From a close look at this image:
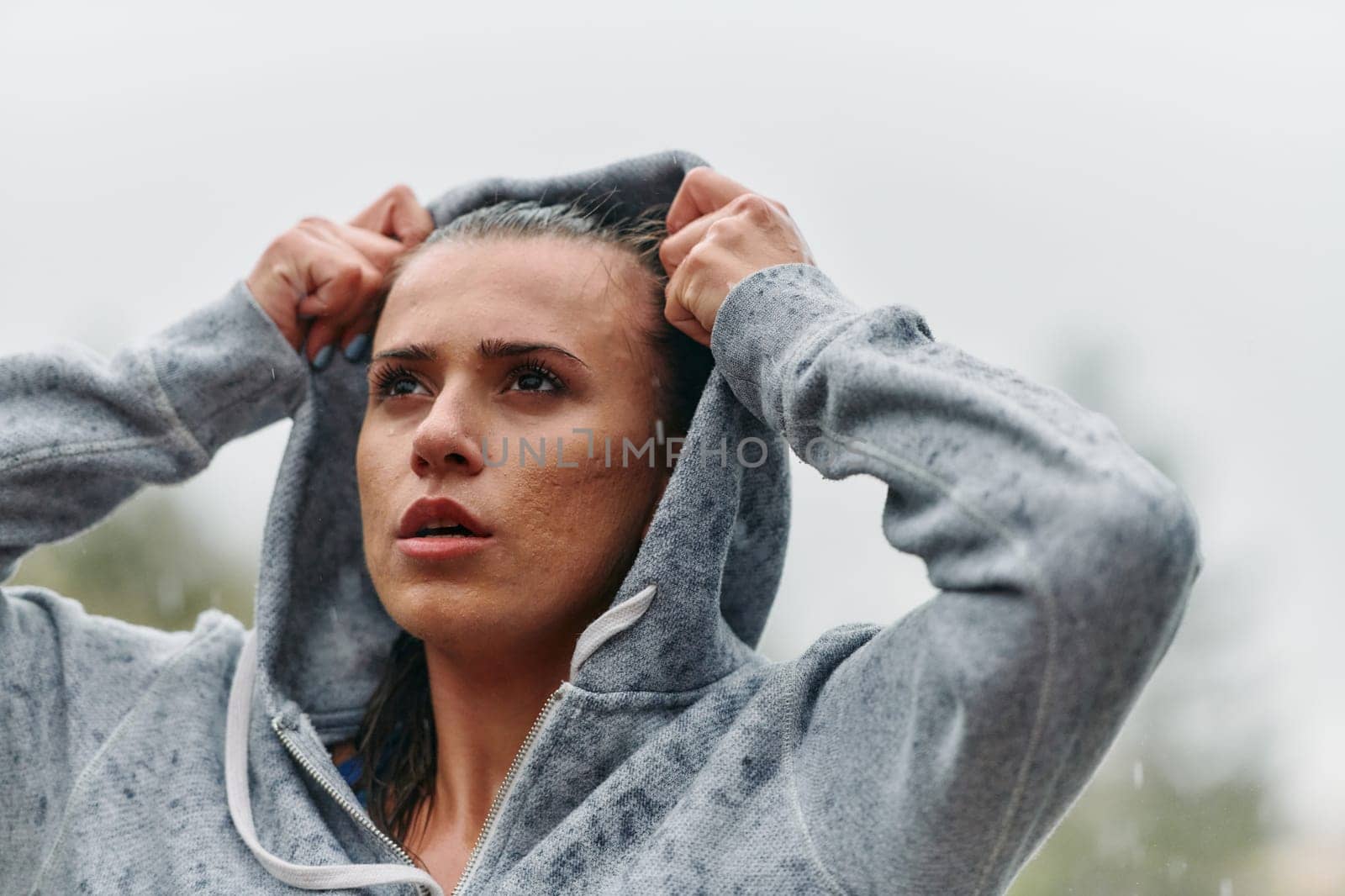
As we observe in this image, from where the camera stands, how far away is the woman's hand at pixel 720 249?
1.99 meters

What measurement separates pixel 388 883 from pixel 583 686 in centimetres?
39

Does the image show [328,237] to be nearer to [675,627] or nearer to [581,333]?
[581,333]

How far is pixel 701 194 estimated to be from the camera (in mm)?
2170

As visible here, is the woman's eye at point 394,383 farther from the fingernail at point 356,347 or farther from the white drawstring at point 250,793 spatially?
the white drawstring at point 250,793

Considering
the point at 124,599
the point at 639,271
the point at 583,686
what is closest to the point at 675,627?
the point at 583,686

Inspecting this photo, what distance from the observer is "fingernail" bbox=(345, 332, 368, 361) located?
2.49 meters

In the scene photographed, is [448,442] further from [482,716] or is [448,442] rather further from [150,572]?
[150,572]

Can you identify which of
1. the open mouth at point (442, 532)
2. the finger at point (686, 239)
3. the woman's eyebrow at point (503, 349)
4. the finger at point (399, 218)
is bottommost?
the open mouth at point (442, 532)

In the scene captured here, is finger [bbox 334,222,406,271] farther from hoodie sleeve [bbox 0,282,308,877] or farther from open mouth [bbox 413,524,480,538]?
open mouth [bbox 413,524,480,538]

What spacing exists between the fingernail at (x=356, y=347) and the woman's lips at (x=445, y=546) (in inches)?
24.1

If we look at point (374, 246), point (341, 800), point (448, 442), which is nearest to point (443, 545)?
point (448, 442)

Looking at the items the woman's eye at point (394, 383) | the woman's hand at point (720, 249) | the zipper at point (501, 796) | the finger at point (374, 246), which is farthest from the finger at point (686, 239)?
the zipper at point (501, 796)

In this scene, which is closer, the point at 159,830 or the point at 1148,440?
the point at 159,830

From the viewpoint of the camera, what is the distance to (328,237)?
2.45 m
